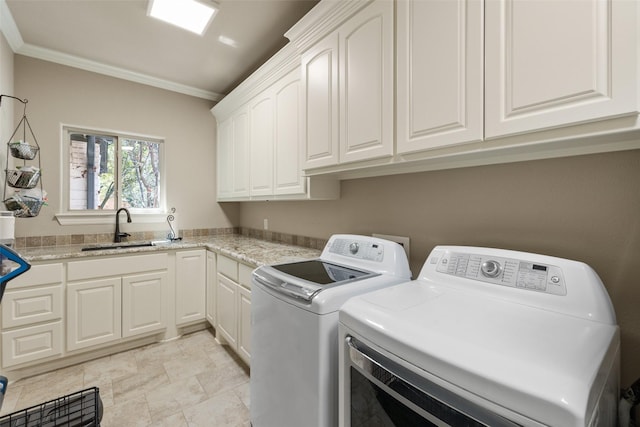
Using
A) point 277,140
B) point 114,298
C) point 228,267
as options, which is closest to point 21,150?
point 114,298

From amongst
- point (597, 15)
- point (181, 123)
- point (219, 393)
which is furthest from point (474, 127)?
point (181, 123)

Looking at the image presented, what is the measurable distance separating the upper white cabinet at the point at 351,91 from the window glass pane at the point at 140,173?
2220mm

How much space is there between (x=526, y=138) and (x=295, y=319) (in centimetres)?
104

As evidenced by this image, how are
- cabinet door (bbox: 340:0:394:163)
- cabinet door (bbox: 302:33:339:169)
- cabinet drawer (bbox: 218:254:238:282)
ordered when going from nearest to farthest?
1. cabinet door (bbox: 340:0:394:163)
2. cabinet door (bbox: 302:33:339:169)
3. cabinet drawer (bbox: 218:254:238:282)

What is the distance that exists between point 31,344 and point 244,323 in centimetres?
164

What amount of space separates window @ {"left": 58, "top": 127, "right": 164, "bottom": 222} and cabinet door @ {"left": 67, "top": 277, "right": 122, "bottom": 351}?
0.85 m

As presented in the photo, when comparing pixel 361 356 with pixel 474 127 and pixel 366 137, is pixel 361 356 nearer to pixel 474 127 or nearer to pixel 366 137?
pixel 474 127

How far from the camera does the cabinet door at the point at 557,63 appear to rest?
69 cm

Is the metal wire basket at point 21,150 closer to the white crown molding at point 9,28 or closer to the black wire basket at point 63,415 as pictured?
the white crown molding at point 9,28

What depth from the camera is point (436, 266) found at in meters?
1.14

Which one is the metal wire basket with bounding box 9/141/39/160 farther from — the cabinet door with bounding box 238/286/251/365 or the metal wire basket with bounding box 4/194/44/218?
the cabinet door with bounding box 238/286/251/365

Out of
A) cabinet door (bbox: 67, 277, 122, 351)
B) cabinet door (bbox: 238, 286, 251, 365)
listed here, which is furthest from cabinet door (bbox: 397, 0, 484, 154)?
cabinet door (bbox: 67, 277, 122, 351)

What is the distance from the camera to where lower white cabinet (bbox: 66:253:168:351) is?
224cm

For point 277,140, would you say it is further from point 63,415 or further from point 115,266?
point 63,415
